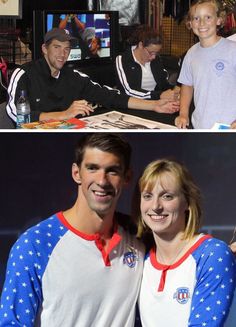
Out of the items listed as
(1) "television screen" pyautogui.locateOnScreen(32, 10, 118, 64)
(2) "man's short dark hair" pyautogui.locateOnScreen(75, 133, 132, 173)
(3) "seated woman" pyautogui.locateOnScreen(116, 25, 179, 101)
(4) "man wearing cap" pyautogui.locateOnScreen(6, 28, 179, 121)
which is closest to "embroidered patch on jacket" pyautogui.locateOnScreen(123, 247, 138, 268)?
(2) "man's short dark hair" pyautogui.locateOnScreen(75, 133, 132, 173)

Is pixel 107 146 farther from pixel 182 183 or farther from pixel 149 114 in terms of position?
pixel 149 114

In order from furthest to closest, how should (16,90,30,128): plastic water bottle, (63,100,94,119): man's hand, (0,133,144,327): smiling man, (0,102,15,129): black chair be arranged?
(63,100,94,119): man's hand, (16,90,30,128): plastic water bottle, (0,102,15,129): black chair, (0,133,144,327): smiling man

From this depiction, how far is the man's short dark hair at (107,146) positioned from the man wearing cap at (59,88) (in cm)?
142

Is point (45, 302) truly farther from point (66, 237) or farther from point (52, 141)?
point (52, 141)

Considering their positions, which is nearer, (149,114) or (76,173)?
(76,173)

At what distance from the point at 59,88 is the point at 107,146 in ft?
5.48

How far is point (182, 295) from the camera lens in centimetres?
83

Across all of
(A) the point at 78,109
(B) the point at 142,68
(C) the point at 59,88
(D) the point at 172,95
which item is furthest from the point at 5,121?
(B) the point at 142,68

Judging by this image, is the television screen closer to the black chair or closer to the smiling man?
the black chair

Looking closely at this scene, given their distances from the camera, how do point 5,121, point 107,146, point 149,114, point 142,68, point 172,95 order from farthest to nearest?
point 142,68 < point 172,95 < point 149,114 < point 5,121 < point 107,146

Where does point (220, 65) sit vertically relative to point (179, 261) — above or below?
above

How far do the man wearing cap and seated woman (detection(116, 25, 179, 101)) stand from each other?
55cm

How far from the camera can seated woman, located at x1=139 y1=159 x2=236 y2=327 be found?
83 centimetres

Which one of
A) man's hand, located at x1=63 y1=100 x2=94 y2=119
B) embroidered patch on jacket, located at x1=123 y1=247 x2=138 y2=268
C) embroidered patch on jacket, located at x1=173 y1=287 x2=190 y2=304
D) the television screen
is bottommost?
embroidered patch on jacket, located at x1=173 y1=287 x2=190 y2=304
